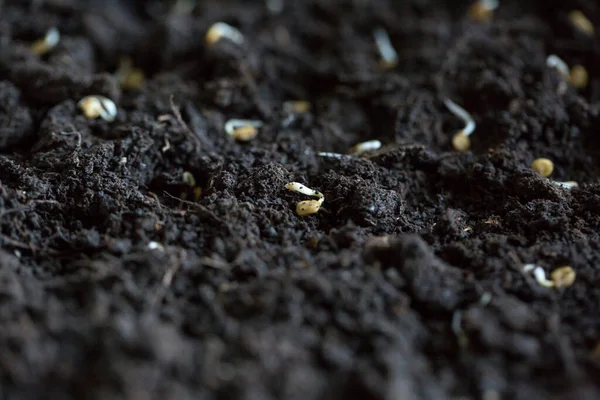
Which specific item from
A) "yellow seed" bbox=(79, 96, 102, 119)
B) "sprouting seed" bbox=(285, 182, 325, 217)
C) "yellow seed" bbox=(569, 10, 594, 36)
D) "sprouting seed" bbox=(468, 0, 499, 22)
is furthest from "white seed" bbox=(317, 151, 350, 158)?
"yellow seed" bbox=(569, 10, 594, 36)

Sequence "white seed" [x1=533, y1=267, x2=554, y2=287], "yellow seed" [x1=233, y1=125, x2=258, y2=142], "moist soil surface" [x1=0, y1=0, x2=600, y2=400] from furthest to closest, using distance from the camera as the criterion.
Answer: "yellow seed" [x1=233, y1=125, x2=258, y2=142]
"white seed" [x1=533, y1=267, x2=554, y2=287]
"moist soil surface" [x1=0, y1=0, x2=600, y2=400]

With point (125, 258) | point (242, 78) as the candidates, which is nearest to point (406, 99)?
point (242, 78)

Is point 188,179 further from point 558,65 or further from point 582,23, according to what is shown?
point 582,23

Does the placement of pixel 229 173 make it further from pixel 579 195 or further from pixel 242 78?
pixel 579 195

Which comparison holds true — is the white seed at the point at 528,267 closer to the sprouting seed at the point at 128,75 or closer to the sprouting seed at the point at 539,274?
the sprouting seed at the point at 539,274

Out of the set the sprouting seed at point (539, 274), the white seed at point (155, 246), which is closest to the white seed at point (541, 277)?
the sprouting seed at point (539, 274)

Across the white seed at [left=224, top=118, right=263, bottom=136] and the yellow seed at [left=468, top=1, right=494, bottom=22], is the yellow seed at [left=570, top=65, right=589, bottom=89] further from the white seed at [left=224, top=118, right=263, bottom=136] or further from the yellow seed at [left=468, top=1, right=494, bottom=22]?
the white seed at [left=224, top=118, right=263, bottom=136]
